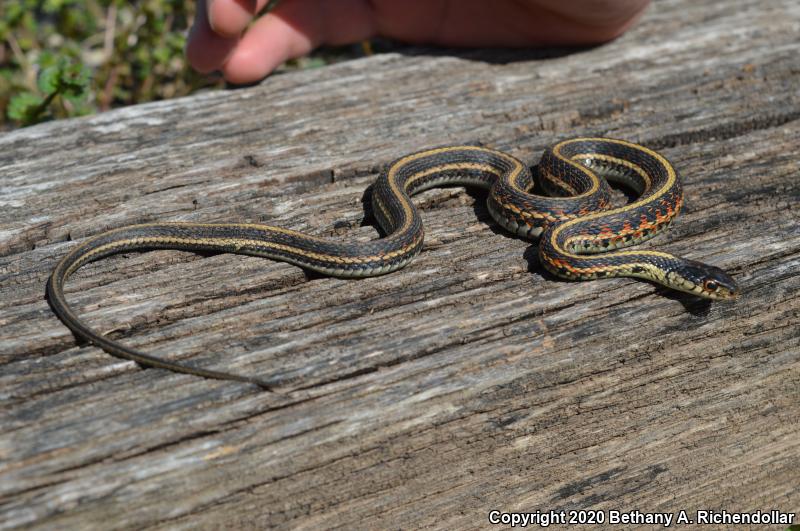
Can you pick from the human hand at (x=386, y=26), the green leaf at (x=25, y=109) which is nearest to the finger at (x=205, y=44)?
the human hand at (x=386, y=26)

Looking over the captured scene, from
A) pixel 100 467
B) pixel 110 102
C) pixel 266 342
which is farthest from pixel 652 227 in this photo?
pixel 110 102

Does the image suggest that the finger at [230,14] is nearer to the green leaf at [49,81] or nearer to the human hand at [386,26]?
the human hand at [386,26]

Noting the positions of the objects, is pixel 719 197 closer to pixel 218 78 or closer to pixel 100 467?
pixel 100 467

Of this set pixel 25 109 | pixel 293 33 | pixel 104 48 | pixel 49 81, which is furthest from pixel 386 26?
pixel 104 48

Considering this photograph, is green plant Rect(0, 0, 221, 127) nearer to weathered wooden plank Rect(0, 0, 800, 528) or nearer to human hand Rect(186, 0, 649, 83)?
human hand Rect(186, 0, 649, 83)

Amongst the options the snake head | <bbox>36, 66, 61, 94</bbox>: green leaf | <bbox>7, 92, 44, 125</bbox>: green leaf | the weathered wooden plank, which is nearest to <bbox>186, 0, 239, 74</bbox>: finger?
the weathered wooden plank

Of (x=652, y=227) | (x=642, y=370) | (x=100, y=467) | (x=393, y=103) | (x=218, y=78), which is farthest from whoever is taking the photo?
(x=218, y=78)
